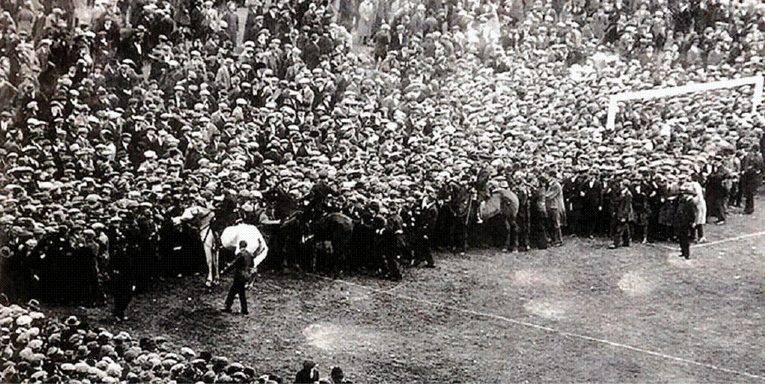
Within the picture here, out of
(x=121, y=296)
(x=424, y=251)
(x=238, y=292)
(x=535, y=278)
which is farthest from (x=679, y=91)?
(x=121, y=296)

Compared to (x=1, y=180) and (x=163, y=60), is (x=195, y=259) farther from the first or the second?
(x=163, y=60)

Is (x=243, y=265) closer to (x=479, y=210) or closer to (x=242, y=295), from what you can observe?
(x=242, y=295)

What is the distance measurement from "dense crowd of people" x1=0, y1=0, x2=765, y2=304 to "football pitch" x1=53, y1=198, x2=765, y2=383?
673 millimetres

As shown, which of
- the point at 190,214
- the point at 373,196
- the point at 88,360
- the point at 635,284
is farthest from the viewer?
the point at 373,196

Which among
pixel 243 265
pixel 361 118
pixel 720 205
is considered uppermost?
pixel 361 118

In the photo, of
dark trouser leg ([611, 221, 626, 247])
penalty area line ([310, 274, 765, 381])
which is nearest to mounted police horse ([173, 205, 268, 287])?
penalty area line ([310, 274, 765, 381])

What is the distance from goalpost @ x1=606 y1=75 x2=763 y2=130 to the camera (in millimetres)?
17641

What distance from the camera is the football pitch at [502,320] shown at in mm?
11648

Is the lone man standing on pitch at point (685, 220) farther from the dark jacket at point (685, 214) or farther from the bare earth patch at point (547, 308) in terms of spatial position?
the bare earth patch at point (547, 308)

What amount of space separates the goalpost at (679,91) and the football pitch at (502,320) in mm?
3555

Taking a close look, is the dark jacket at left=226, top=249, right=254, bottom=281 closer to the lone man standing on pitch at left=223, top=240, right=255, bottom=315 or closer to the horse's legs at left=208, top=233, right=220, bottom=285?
the lone man standing on pitch at left=223, top=240, right=255, bottom=315

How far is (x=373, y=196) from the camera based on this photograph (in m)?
14.0

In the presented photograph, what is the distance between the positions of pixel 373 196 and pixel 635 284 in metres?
3.31

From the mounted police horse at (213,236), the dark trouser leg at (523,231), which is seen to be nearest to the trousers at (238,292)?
the mounted police horse at (213,236)
